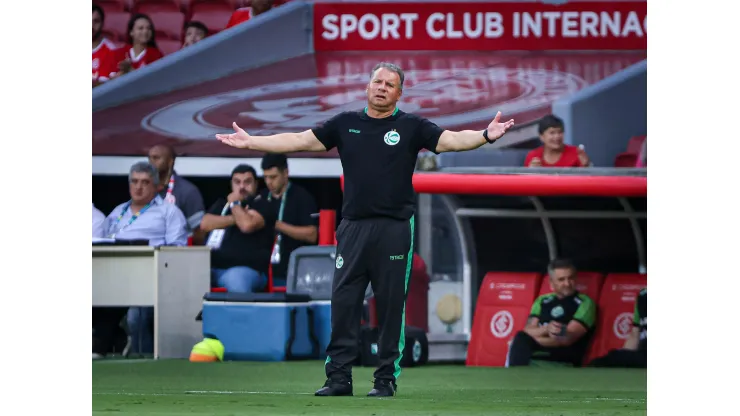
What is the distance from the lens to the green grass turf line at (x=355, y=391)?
562 centimetres

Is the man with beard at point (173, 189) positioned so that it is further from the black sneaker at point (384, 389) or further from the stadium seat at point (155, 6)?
the black sneaker at point (384, 389)

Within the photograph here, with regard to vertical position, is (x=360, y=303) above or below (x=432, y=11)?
below

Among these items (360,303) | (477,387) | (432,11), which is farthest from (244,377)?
(432,11)

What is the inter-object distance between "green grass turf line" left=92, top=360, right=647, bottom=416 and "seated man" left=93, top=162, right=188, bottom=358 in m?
0.65

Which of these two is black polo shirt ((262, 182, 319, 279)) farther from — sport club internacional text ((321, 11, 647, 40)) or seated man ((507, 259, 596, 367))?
sport club internacional text ((321, 11, 647, 40))

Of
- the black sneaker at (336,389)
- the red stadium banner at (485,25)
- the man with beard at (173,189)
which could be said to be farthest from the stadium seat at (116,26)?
the black sneaker at (336,389)

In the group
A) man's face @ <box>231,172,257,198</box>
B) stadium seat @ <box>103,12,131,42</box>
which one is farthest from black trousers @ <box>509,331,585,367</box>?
stadium seat @ <box>103,12,131,42</box>

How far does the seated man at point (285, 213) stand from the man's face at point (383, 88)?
4.09 meters

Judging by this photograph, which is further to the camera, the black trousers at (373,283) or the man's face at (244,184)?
the man's face at (244,184)

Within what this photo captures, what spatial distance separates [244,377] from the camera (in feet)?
28.5

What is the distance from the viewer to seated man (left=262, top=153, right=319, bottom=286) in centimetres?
1059

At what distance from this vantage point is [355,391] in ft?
24.2
